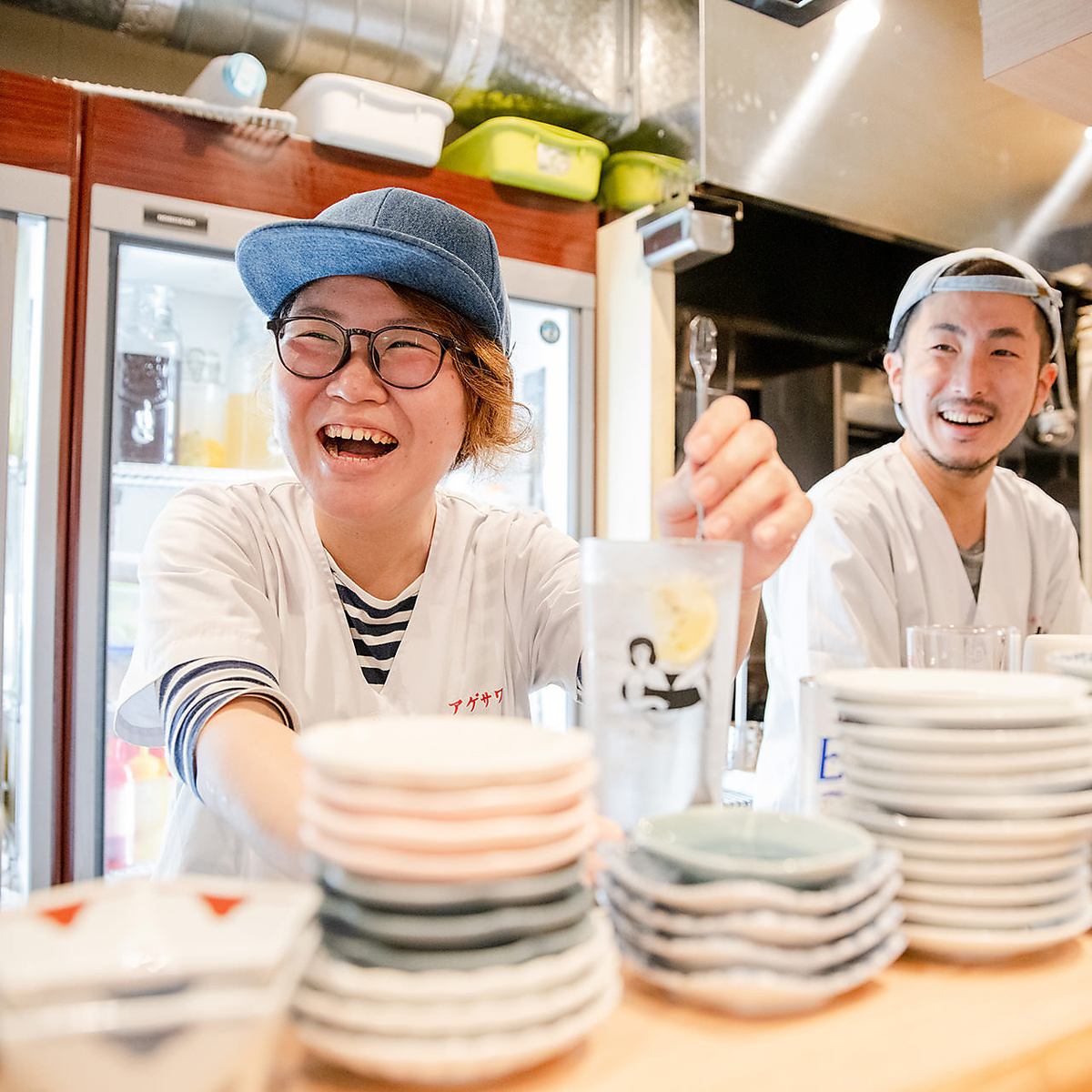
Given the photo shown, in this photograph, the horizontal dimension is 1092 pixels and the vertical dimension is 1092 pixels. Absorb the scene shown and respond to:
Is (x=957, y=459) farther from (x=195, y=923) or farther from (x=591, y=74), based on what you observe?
(x=195, y=923)

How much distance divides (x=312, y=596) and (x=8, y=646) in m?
1.01

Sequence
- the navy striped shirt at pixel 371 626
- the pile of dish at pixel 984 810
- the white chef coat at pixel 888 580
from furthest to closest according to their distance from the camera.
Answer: the white chef coat at pixel 888 580 < the navy striped shirt at pixel 371 626 < the pile of dish at pixel 984 810

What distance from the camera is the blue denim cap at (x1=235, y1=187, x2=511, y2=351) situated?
3.88ft

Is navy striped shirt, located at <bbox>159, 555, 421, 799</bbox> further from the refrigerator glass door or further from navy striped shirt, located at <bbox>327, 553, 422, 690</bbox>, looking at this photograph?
the refrigerator glass door

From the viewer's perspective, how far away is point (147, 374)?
220cm

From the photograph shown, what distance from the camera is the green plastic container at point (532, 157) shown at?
2.35 metres

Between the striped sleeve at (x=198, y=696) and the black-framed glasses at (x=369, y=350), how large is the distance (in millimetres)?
443

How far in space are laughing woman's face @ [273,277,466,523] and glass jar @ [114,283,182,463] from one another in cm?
99

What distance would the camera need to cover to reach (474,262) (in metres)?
1.28

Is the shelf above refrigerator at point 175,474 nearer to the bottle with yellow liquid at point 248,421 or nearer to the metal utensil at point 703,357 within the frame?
the bottle with yellow liquid at point 248,421

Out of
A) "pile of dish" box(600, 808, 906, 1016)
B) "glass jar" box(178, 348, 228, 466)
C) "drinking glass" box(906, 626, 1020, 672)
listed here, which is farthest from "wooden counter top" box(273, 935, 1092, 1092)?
"glass jar" box(178, 348, 228, 466)

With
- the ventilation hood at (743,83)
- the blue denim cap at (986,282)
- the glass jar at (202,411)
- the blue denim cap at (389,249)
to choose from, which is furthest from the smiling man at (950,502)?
the glass jar at (202,411)

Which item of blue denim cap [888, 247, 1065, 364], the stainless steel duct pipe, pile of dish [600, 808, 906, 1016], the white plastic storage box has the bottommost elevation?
pile of dish [600, 808, 906, 1016]

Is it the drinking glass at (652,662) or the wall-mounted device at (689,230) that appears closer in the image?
the drinking glass at (652,662)
